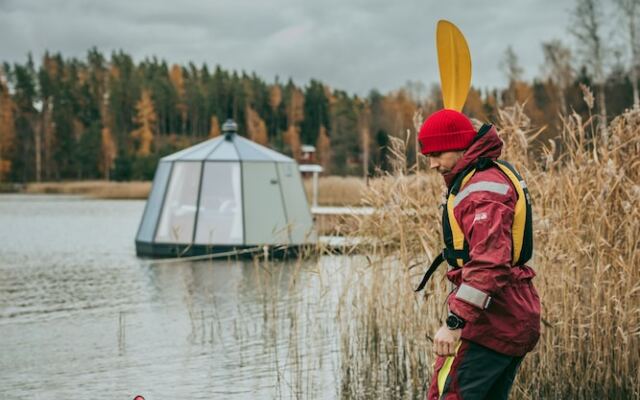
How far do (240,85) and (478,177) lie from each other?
103687 millimetres

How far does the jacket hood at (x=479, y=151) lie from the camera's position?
357 cm

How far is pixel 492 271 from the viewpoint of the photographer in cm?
334

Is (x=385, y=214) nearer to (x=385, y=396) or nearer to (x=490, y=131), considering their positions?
(x=385, y=396)

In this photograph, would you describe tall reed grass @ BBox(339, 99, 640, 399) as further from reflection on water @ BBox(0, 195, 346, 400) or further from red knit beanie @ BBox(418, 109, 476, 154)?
red knit beanie @ BBox(418, 109, 476, 154)

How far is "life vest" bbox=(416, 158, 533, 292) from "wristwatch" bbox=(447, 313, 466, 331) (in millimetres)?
224

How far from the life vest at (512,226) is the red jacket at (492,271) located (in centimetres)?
3

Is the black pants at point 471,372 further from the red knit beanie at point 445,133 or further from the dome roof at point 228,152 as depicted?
the dome roof at point 228,152

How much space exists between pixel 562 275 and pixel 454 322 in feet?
7.80

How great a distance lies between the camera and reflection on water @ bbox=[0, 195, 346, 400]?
6906 mm

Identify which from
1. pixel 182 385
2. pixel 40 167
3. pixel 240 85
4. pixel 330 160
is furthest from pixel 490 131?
pixel 240 85

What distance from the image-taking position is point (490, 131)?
362 centimetres

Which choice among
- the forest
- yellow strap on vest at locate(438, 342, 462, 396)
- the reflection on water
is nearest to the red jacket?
yellow strap on vest at locate(438, 342, 462, 396)

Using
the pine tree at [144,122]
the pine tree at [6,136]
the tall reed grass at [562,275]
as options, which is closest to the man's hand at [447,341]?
the tall reed grass at [562,275]

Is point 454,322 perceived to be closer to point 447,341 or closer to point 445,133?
point 447,341
